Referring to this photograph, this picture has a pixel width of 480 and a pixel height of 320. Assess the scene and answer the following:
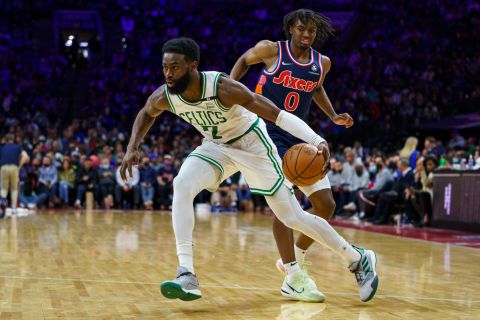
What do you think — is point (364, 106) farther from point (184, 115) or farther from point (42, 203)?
point (184, 115)

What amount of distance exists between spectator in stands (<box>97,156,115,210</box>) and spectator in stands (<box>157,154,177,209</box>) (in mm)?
1184

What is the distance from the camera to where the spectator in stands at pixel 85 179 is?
18.8 metres

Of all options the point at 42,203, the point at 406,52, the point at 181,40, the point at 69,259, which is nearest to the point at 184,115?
the point at 181,40

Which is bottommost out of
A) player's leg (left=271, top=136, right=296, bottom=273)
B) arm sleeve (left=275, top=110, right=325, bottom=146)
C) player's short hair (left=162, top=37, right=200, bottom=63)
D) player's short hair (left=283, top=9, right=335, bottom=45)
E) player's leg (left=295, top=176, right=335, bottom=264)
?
player's leg (left=271, top=136, right=296, bottom=273)

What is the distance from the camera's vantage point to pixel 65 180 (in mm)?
18984

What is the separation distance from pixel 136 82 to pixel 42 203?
28.6 ft

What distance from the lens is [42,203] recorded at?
61.3ft

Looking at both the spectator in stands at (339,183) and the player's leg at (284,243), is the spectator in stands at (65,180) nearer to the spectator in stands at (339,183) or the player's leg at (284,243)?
the spectator in stands at (339,183)

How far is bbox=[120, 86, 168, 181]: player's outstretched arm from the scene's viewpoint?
4875 mm

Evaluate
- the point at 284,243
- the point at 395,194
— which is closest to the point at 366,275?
the point at 284,243

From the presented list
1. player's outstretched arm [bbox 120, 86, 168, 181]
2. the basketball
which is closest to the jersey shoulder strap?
player's outstretched arm [bbox 120, 86, 168, 181]

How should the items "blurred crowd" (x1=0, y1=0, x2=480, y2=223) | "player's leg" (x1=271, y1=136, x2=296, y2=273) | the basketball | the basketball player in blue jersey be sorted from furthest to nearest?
"blurred crowd" (x1=0, y1=0, x2=480, y2=223) → the basketball player in blue jersey → "player's leg" (x1=271, y1=136, x2=296, y2=273) → the basketball

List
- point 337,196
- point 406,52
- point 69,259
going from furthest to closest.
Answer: point 406,52 → point 337,196 → point 69,259

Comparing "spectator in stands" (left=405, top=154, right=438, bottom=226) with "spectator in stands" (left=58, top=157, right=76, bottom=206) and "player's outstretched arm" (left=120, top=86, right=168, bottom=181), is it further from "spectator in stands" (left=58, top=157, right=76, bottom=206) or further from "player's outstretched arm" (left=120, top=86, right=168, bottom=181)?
"player's outstretched arm" (left=120, top=86, right=168, bottom=181)
